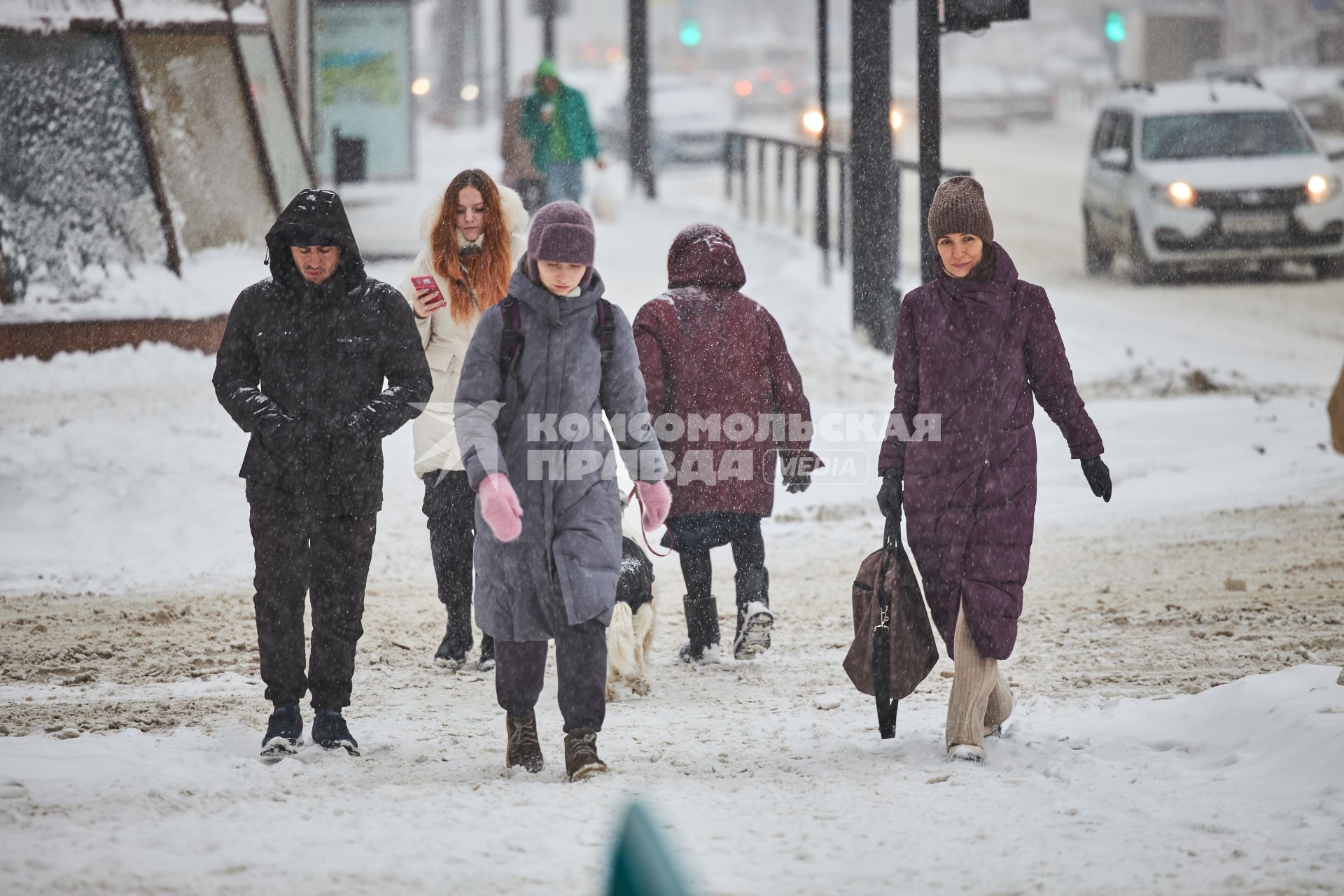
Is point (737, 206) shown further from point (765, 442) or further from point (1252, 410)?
point (765, 442)

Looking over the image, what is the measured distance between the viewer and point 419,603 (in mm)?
7441

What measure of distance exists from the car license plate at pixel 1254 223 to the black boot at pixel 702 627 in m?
11.1

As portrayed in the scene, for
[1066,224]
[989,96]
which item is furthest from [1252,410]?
[989,96]

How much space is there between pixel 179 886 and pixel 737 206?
1915 cm

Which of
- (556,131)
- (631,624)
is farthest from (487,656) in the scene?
(556,131)

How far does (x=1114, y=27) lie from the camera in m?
38.3

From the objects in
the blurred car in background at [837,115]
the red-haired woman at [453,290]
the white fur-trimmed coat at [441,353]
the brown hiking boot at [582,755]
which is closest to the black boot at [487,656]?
the red-haired woman at [453,290]

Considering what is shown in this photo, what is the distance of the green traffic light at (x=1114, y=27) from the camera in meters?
37.9

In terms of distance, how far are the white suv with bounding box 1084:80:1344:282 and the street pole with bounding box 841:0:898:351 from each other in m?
4.82

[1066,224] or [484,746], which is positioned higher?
[1066,224]

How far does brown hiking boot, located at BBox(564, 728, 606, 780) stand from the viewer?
4742 millimetres

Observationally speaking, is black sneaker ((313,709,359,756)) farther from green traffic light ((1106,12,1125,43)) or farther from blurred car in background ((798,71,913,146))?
green traffic light ((1106,12,1125,43))

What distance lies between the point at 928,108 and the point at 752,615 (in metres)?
3.93

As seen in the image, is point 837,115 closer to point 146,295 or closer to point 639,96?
point 639,96
